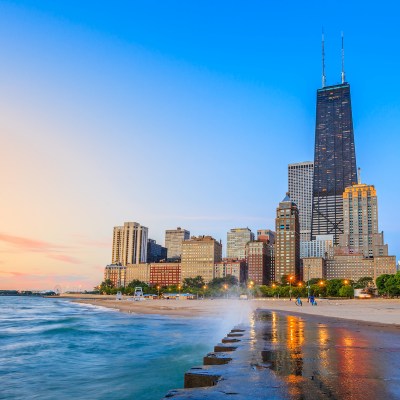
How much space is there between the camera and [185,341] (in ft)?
94.8

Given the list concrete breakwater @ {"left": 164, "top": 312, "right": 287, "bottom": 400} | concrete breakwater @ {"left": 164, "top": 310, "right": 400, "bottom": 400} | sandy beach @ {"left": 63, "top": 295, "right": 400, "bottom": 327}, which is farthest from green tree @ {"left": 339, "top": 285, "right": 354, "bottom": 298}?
concrete breakwater @ {"left": 164, "top": 312, "right": 287, "bottom": 400}

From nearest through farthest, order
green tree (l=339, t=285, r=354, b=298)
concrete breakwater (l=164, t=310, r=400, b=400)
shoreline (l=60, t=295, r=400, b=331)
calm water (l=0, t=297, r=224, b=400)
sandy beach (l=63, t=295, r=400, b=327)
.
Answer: concrete breakwater (l=164, t=310, r=400, b=400) < calm water (l=0, t=297, r=224, b=400) < shoreline (l=60, t=295, r=400, b=331) < sandy beach (l=63, t=295, r=400, b=327) < green tree (l=339, t=285, r=354, b=298)

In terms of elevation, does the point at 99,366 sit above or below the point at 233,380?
below

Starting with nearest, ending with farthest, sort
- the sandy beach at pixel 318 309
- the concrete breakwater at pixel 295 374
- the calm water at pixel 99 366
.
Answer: the concrete breakwater at pixel 295 374 → the calm water at pixel 99 366 → the sandy beach at pixel 318 309

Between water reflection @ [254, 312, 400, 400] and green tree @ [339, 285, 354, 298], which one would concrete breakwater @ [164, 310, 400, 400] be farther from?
green tree @ [339, 285, 354, 298]

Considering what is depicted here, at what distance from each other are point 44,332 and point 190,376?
43.1 metres

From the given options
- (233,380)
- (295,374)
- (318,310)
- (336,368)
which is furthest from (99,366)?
(318,310)

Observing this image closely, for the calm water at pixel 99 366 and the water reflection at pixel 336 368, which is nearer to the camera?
the water reflection at pixel 336 368

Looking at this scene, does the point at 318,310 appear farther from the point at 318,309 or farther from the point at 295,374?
the point at 295,374

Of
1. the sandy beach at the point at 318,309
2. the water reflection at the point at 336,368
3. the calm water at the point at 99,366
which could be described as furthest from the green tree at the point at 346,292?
the water reflection at the point at 336,368

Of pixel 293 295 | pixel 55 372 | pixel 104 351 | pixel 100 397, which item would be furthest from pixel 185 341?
pixel 293 295

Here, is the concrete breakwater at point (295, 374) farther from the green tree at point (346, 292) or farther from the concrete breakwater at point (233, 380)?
the green tree at point (346, 292)

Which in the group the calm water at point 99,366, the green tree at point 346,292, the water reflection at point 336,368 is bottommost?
the green tree at point 346,292

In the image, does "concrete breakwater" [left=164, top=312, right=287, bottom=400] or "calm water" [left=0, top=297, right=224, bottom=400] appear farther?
"calm water" [left=0, top=297, right=224, bottom=400]
